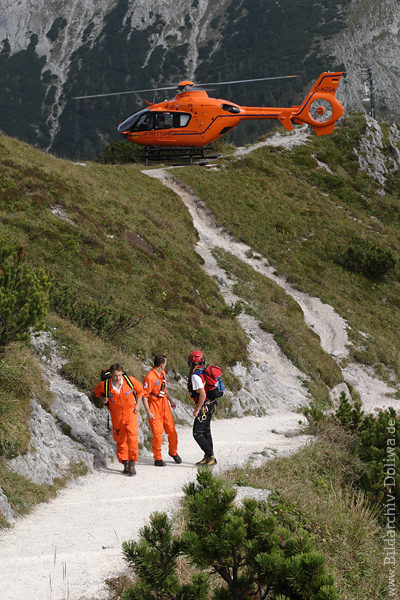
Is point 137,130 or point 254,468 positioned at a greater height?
point 137,130

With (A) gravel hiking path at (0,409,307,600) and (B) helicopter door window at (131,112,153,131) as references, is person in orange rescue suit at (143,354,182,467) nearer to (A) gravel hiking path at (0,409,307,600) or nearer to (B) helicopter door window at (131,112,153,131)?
(A) gravel hiking path at (0,409,307,600)

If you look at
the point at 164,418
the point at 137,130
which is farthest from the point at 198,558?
the point at 137,130

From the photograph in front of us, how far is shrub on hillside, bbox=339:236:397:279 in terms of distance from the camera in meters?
35.4

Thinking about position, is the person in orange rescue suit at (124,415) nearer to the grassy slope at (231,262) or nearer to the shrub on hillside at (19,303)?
the grassy slope at (231,262)

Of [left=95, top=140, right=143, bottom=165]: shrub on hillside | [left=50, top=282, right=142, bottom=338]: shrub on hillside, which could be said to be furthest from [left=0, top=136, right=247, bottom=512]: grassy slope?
[left=95, top=140, right=143, bottom=165]: shrub on hillside

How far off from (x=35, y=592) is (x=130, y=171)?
33878mm

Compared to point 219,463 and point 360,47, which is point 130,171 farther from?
point 360,47

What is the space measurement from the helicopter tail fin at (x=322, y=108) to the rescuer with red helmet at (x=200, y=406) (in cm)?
2595

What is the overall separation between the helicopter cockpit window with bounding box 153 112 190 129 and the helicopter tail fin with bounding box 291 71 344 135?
23.6 feet

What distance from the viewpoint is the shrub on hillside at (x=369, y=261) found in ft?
116

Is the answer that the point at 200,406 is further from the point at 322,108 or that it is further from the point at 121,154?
the point at 121,154

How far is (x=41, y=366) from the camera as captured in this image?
11.0 m

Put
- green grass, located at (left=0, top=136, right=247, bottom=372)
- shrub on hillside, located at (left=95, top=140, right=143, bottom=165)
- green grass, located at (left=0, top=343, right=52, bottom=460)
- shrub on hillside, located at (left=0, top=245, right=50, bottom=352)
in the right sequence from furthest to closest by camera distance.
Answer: shrub on hillside, located at (left=95, top=140, right=143, bottom=165), green grass, located at (left=0, top=136, right=247, bottom=372), shrub on hillside, located at (left=0, top=245, right=50, bottom=352), green grass, located at (left=0, top=343, right=52, bottom=460)

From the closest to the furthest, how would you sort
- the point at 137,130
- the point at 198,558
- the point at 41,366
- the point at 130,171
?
the point at 198,558, the point at 41,366, the point at 137,130, the point at 130,171
